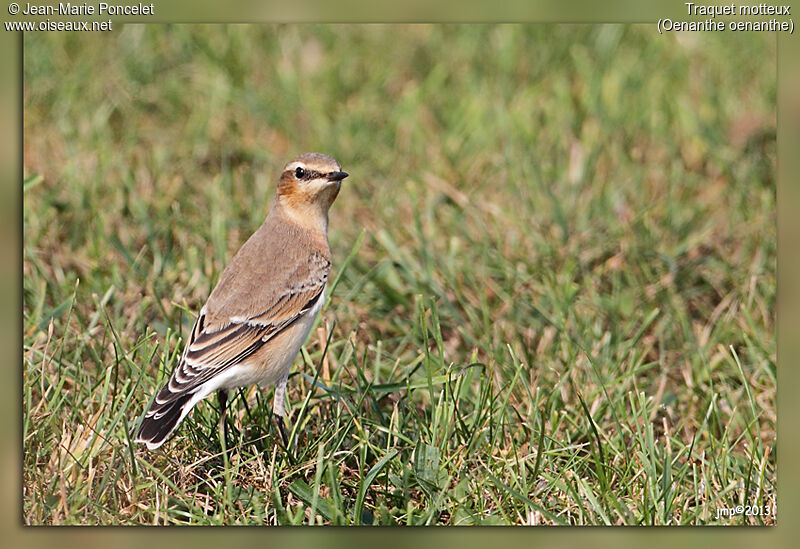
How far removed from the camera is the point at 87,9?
474cm

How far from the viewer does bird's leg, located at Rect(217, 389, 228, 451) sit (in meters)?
4.66

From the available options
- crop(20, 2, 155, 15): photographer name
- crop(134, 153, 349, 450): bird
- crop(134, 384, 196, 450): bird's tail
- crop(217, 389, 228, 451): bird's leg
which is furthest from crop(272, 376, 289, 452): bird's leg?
crop(20, 2, 155, 15): photographer name

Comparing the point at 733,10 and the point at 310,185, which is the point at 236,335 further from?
the point at 733,10

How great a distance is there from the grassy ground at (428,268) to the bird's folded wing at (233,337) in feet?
0.80

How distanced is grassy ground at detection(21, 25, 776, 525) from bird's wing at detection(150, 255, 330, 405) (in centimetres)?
25

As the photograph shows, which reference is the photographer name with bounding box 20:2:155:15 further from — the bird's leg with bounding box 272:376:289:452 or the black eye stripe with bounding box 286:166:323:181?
the bird's leg with bounding box 272:376:289:452

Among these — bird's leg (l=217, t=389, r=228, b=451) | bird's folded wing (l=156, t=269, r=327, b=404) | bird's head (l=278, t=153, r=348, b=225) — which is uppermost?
bird's head (l=278, t=153, r=348, b=225)

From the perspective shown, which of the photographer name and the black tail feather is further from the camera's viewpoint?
the photographer name

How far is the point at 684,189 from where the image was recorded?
23.9 ft

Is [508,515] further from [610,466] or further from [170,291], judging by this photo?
[170,291]

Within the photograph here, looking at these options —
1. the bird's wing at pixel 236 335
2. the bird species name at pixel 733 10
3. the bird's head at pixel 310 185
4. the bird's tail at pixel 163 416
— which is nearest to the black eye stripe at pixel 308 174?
the bird's head at pixel 310 185

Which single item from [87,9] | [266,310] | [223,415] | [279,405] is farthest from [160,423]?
[87,9]

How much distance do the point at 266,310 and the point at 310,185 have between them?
0.73m

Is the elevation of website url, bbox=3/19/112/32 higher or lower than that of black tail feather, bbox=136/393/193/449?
higher
